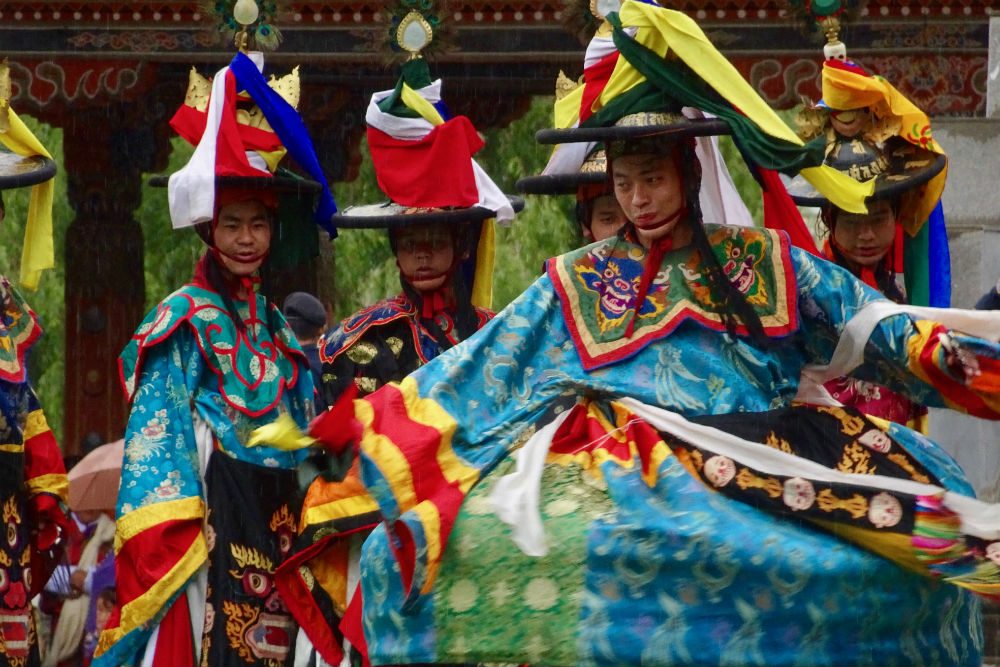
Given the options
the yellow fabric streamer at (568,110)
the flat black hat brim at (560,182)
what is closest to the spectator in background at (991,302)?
the flat black hat brim at (560,182)

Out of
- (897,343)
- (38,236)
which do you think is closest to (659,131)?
(897,343)

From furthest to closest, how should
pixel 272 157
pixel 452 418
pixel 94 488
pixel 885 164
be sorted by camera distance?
pixel 94 488 < pixel 272 157 < pixel 885 164 < pixel 452 418

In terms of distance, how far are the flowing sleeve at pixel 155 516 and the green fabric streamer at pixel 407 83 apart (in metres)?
1.16

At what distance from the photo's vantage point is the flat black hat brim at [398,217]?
283 inches

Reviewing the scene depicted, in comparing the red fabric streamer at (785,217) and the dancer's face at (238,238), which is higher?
the red fabric streamer at (785,217)

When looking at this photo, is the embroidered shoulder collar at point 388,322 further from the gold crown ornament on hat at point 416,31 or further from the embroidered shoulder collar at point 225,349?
the gold crown ornament on hat at point 416,31

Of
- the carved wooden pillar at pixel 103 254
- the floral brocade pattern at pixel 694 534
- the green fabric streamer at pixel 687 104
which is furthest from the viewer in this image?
the carved wooden pillar at pixel 103 254

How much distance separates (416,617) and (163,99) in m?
8.58

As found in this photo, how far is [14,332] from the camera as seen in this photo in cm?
741

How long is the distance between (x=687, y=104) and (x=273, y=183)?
198cm

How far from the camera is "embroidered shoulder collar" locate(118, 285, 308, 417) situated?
6.94m

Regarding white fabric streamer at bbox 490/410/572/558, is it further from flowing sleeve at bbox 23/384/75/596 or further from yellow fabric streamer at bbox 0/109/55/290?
yellow fabric streamer at bbox 0/109/55/290

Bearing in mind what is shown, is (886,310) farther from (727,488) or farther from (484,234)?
(484,234)

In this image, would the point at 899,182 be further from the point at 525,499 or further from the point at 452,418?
the point at 525,499
